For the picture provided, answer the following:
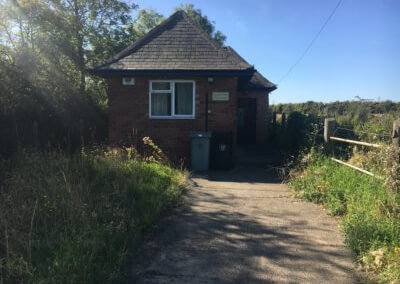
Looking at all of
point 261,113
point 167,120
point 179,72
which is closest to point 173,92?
point 179,72

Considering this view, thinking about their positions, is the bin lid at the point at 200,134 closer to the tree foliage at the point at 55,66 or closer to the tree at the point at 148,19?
the tree foliage at the point at 55,66

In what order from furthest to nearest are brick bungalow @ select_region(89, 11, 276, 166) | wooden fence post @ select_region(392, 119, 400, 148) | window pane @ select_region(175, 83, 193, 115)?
window pane @ select_region(175, 83, 193, 115) → brick bungalow @ select_region(89, 11, 276, 166) → wooden fence post @ select_region(392, 119, 400, 148)

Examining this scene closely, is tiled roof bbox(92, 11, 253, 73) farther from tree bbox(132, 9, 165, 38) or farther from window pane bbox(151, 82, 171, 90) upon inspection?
tree bbox(132, 9, 165, 38)

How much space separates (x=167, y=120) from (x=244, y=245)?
756 cm

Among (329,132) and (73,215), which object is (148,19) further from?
(73,215)

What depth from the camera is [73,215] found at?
4945mm

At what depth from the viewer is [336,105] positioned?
25125 millimetres

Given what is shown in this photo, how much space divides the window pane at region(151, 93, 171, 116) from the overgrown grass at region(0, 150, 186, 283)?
4.60 m

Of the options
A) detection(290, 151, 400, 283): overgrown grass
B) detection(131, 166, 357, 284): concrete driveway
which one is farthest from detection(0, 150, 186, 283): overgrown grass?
detection(290, 151, 400, 283): overgrown grass

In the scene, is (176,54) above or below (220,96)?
above

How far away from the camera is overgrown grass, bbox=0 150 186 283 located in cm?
385

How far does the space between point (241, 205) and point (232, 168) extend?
4766mm

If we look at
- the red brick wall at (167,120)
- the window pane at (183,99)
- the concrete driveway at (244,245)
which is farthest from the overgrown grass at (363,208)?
the window pane at (183,99)

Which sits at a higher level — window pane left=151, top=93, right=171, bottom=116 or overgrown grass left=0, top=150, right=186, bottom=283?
window pane left=151, top=93, right=171, bottom=116
